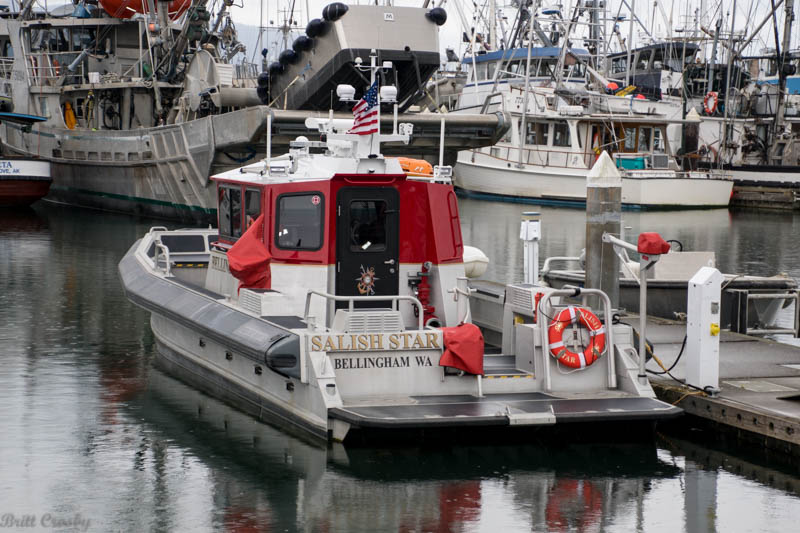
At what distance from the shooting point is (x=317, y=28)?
2567 cm

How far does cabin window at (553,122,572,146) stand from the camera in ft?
149

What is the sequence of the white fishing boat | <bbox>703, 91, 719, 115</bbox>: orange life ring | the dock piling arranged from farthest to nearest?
<bbox>703, 91, 719, 115</bbox>: orange life ring < the white fishing boat < the dock piling

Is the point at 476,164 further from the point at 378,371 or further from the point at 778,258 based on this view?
the point at 378,371

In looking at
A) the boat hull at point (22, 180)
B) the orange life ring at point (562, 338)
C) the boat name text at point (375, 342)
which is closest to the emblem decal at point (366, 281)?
the boat name text at point (375, 342)

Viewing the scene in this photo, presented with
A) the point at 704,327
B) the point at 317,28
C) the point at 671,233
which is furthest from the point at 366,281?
the point at 671,233

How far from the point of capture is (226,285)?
43.3 feet

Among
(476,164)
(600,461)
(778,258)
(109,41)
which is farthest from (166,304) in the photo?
(476,164)

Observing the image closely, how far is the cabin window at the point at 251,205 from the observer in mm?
12234

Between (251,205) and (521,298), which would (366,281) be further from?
(251,205)

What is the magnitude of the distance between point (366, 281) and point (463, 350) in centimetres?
181

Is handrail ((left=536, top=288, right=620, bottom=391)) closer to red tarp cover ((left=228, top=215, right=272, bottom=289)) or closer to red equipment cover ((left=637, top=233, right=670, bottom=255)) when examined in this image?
red equipment cover ((left=637, top=233, right=670, bottom=255))

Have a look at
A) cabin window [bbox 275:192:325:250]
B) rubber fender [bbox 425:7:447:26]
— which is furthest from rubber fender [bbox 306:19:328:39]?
cabin window [bbox 275:192:325:250]

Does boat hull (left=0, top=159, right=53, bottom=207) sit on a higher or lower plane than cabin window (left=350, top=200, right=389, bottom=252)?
higher

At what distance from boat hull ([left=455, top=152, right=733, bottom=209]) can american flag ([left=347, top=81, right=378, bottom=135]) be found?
105 feet
